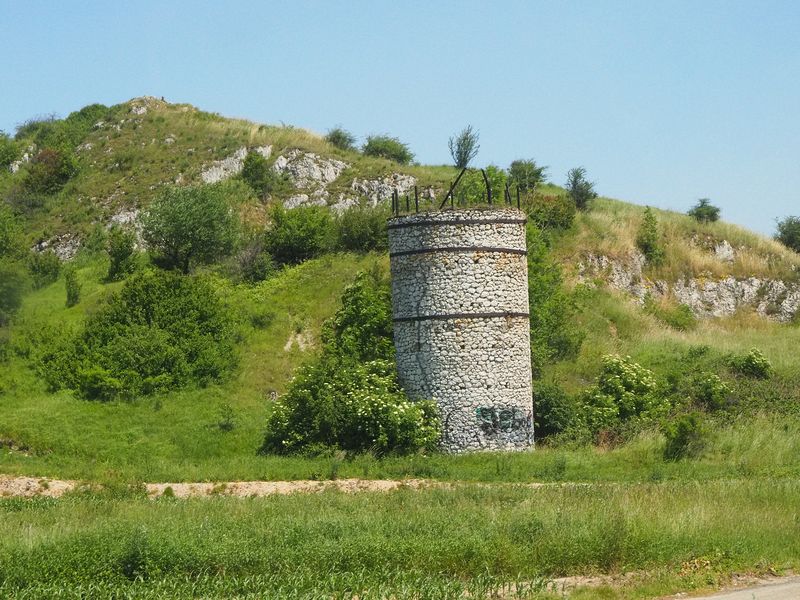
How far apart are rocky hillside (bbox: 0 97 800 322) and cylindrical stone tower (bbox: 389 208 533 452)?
16.0m

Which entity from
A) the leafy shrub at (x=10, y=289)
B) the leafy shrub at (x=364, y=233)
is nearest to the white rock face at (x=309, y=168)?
the leafy shrub at (x=364, y=233)

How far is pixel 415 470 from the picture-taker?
2345 cm

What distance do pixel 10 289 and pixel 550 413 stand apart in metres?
18.9

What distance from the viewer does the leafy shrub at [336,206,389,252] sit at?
4003 centimetres

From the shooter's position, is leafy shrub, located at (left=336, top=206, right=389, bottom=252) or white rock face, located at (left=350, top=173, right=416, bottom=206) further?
white rock face, located at (left=350, top=173, right=416, bottom=206)

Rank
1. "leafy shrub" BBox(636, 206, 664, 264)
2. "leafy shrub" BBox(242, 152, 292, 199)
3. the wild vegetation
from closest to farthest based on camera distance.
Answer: the wild vegetation < "leafy shrub" BBox(636, 206, 664, 264) < "leafy shrub" BBox(242, 152, 292, 199)

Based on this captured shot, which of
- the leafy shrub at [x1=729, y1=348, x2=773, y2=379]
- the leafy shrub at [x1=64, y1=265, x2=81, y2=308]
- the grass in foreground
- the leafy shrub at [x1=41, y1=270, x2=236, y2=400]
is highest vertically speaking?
the leafy shrub at [x1=64, y1=265, x2=81, y2=308]

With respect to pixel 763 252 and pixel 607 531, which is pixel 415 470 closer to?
pixel 607 531

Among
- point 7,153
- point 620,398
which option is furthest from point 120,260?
point 7,153

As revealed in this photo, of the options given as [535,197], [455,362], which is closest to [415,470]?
[455,362]

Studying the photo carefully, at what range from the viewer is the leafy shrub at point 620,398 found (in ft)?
91.9

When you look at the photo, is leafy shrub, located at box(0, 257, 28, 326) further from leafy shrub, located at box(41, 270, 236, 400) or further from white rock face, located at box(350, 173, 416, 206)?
white rock face, located at box(350, 173, 416, 206)

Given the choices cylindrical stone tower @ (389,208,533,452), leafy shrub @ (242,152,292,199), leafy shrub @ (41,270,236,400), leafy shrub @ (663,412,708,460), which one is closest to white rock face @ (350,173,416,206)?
leafy shrub @ (242,152,292,199)

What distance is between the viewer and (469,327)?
2605 cm
